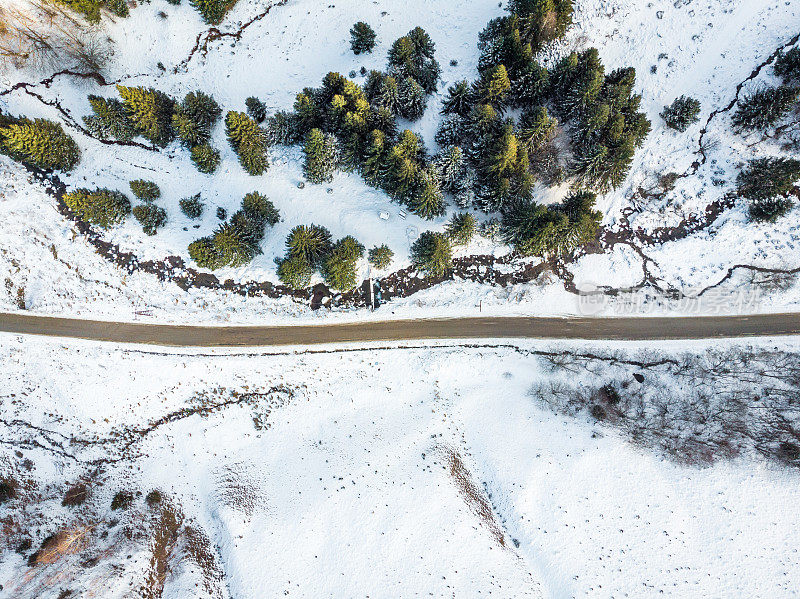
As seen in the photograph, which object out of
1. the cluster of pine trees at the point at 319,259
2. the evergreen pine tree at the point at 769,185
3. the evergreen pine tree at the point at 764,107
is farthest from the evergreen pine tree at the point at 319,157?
the evergreen pine tree at the point at 769,185

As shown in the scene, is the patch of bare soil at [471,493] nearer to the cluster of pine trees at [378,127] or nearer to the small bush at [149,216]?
the cluster of pine trees at [378,127]

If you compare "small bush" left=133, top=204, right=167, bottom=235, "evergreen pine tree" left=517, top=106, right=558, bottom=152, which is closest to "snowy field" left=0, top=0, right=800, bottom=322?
"small bush" left=133, top=204, right=167, bottom=235

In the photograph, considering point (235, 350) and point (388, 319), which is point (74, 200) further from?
point (388, 319)

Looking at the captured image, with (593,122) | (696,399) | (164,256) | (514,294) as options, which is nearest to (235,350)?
(164,256)

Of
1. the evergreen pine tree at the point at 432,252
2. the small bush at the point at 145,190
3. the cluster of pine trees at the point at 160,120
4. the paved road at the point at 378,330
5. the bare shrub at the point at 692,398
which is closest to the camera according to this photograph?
the evergreen pine tree at the point at 432,252

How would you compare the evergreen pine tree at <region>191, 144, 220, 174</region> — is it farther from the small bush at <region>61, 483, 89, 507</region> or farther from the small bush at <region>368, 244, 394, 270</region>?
the small bush at <region>61, 483, 89, 507</region>

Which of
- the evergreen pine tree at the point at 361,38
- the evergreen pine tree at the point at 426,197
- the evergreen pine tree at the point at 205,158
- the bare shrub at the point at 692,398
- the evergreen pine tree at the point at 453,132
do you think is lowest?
→ the bare shrub at the point at 692,398
